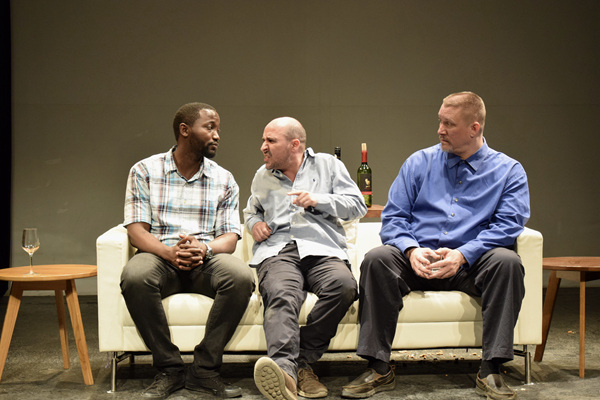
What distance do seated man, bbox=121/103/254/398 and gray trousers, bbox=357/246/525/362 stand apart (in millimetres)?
544

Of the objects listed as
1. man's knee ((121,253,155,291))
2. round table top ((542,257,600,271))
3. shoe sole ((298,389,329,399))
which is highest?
round table top ((542,257,600,271))

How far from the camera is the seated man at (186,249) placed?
2869 mm

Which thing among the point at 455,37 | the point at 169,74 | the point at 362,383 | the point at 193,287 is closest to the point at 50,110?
the point at 169,74

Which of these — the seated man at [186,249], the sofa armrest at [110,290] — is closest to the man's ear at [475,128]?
the seated man at [186,249]

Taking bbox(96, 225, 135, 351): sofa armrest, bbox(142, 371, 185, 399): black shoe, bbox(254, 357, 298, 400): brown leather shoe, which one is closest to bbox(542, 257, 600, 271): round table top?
bbox(254, 357, 298, 400): brown leather shoe

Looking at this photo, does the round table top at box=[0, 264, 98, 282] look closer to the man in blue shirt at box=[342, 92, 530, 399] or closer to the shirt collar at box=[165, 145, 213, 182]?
the shirt collar at box=[165, 145, 213, 182]

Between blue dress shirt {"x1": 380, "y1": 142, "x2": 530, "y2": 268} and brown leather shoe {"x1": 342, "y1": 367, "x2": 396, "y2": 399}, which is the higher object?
blue dress shirt {"x1": 380, "y1": 142, "x2": 530, "y2": 268}

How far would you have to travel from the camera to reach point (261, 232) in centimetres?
324

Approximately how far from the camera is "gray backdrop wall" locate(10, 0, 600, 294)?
5445mm

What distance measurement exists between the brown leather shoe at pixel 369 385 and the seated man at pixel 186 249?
481 millimetres

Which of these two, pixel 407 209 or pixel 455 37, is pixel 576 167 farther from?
pixel 407 209

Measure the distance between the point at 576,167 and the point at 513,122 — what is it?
70 centimetres

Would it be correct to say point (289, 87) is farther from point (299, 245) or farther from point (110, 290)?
point (110, 290)

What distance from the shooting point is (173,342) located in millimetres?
2965
